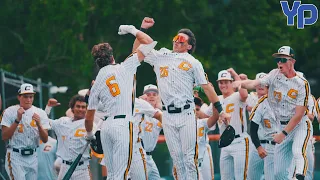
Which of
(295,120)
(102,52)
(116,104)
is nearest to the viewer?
(116,104)

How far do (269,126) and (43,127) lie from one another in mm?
3653

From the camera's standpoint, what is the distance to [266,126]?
20.5 meters

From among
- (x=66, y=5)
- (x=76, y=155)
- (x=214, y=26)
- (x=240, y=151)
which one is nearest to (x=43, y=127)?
(x=76, y=155)

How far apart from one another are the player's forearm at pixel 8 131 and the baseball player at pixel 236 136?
3257 mm

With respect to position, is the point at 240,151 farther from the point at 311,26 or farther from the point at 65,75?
the point at 311,26

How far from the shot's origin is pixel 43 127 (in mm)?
20609

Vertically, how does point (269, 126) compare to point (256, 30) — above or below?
below

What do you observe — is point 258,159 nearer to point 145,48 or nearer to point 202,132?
point 202,132

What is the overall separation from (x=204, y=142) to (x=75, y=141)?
6.94ft

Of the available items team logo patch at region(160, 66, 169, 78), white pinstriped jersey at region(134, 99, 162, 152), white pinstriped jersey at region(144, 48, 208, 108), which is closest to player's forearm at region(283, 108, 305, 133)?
white pinstriped jersey at region(144, 48, 208, 108)

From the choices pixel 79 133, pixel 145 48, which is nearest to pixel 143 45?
pixel 145 48

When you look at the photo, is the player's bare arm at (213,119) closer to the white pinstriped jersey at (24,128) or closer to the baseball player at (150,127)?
the baseball player at (150,127)

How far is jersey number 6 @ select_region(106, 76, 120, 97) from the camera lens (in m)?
17.6

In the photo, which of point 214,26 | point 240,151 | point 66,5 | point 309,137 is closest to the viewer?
point 309,137
